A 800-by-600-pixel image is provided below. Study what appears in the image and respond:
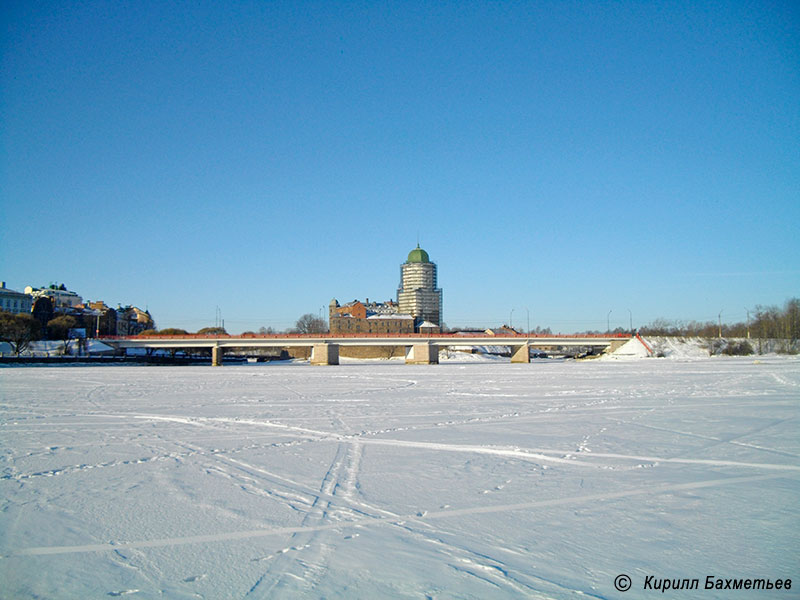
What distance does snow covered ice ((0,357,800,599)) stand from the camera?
5918mm

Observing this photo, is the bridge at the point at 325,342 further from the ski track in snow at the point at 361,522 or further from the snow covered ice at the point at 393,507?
the ski track in snow at the point at 361,522

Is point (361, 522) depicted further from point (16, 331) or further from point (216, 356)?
point (16, 331)

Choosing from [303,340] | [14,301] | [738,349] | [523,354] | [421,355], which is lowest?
[523,354]

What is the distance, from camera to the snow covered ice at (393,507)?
5918mm

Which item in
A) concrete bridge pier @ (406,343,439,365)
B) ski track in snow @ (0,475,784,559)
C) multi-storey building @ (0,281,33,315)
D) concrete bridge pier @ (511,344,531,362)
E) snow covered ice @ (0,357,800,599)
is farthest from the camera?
multi-storey building @ (0,281,33,315)

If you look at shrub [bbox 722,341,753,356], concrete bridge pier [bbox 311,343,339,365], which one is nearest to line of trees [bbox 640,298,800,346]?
shrub [bbox 722,341,753,356]

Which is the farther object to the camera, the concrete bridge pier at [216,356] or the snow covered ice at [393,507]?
the concrete bridge pier at [216,356]

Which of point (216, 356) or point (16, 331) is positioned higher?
point (16, 331)

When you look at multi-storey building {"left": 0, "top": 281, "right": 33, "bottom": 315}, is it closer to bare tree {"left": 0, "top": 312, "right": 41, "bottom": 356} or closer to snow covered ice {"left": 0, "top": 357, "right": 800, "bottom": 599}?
bare tree {"left": 0, "top": 312, "right": 41, "bottom": 356}

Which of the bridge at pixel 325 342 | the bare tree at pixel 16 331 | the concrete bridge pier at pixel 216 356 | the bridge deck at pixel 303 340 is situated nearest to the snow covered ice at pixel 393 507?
the bridge at pixel 325 342

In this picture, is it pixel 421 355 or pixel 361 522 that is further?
pixel 421 355

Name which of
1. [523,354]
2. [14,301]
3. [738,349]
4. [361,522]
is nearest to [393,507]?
[361,522]

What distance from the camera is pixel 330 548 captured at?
21.8ft

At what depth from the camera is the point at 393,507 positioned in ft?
27.3
